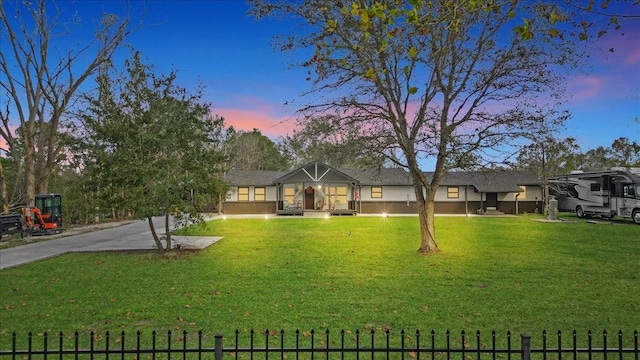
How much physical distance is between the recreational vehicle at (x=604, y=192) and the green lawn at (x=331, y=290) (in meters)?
12.9

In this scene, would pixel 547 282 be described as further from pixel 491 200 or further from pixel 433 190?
pixel 491 200

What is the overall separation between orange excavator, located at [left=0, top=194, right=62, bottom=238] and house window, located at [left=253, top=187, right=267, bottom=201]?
17.7 m

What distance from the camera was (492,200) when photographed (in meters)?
37.9

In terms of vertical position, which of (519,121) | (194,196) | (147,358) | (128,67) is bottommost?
(147,358)

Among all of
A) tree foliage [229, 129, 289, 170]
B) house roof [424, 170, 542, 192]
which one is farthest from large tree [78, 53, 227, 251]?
tree foliage [229, 129, 289, 170]

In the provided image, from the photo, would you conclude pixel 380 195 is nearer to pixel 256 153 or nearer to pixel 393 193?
pixel 393 193

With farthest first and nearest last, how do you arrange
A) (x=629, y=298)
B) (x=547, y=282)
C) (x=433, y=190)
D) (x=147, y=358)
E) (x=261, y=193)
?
(x=261, y=193), (x=433, y=190), (x=547, y=282), (x=629, y=298), (x=147, y=358)

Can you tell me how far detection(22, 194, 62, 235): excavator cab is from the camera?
2011cm

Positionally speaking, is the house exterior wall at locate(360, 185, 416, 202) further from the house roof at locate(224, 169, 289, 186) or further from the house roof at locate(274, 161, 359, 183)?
the house roof at locate(224, 169, 289, 186)

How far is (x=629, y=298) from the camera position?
26.4 feet

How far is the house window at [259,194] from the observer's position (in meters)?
37.4

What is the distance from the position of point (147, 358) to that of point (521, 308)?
622 centimetres

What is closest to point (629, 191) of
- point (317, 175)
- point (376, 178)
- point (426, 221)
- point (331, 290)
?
point (376, 178)

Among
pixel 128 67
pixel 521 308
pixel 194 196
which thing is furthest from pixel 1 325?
pixel 128 67
